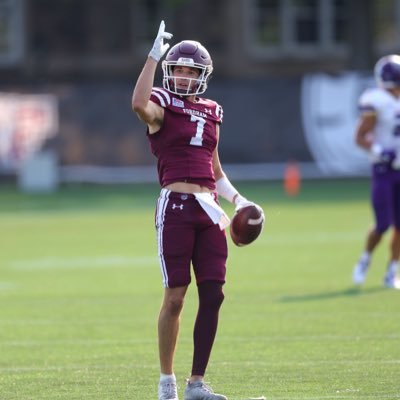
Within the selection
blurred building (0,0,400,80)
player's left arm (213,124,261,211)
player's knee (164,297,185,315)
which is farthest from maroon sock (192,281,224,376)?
blurred building (0,0,400,80)

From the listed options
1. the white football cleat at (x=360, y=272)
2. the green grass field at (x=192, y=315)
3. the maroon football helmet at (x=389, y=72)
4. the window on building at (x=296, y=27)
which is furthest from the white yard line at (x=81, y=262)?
the window on building at (x=296, y=27)

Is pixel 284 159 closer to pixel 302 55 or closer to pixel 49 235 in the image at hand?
pixel 49 235

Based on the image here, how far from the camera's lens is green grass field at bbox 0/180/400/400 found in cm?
707

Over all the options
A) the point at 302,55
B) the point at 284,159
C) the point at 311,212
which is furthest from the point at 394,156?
the point at 302,55

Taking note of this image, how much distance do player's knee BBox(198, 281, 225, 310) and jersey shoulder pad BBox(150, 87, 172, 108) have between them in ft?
3.07

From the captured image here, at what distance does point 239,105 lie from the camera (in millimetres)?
24297

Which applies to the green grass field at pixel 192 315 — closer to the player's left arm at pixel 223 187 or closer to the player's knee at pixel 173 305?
the player's knee at pixel 173 305

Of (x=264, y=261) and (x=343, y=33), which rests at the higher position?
(x=343, y=33)

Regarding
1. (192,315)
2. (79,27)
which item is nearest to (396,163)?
(192,315)

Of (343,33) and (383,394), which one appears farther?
(343,33)

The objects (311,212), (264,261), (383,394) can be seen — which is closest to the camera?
(383,394)

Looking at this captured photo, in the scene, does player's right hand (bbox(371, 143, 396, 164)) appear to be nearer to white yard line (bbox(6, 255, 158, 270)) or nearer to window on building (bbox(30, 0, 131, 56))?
white yard line (bbox(6, 255, 158, 270))

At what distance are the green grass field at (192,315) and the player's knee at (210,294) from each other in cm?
49

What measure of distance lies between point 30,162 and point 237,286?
12.9 metres
